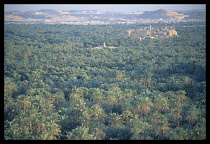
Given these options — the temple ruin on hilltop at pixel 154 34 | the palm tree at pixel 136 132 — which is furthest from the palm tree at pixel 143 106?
the temple ruin on hilltop at pixel 154 34

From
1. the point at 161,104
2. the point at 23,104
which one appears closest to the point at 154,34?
the point at 161,104

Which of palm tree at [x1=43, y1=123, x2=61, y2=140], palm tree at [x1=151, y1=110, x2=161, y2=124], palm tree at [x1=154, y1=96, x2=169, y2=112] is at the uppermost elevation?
palm tree at [x1=154, y1=96, x2=169, y2=112]

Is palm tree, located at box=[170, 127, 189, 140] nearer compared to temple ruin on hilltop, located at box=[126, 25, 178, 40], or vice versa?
palm tree, located at box=[170, 127, 189, 140]

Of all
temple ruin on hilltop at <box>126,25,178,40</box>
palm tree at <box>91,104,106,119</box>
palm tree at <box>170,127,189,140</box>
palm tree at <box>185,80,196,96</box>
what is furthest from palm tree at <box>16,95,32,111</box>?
temple ruin on hilltop at <box>126,25,178,40</box>

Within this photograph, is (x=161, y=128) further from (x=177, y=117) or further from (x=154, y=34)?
(x=154, y=34)

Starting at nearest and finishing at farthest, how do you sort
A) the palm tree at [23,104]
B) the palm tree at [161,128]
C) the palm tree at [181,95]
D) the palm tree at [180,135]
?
the palm tree at [180,135]
the palm tree at [161,128]
the palm tree at [23,104]
the palm tree at [181,95]

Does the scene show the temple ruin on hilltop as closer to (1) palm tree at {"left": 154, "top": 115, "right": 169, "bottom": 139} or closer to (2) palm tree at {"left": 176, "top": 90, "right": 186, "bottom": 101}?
(2) palm tree at {"left": 176, "top": 90, "right": 186, "bottom": 101}

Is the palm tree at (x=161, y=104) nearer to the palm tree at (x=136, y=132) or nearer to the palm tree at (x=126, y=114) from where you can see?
the palm tree at (x=126, y=114)

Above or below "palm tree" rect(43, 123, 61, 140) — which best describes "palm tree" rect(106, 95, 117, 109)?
above

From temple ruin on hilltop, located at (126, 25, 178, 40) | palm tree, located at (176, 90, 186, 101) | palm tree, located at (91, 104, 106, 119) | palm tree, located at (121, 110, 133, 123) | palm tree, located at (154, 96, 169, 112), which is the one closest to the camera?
palm tree, located at (121, 110, 133, 123)

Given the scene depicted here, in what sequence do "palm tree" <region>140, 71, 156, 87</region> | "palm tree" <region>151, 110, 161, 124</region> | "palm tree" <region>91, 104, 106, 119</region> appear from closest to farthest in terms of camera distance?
"palm tree" <region>151, 110, 161, 124</region>, "palm tree" <region>91, 104, 106, 119</region>, "palm tree" <region>140, 71, 156, 87</region>
